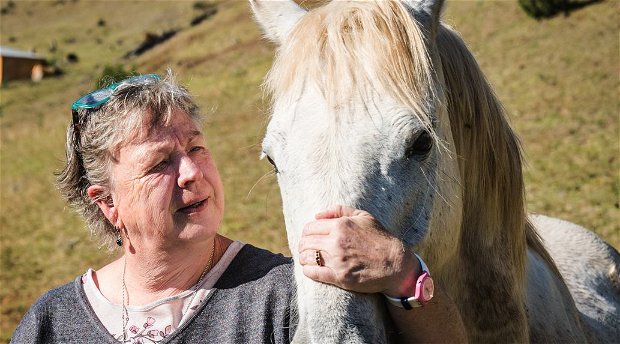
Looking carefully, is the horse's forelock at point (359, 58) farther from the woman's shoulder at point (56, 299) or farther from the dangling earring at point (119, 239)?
the woman's shoulder at point (56, 299)

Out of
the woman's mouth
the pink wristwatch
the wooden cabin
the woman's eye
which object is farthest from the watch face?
the wooden cabin

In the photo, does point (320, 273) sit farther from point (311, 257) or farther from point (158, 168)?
point (158, 168)

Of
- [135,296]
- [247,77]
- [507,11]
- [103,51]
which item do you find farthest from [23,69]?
[135,296]

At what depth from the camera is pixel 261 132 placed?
2471 millimetres

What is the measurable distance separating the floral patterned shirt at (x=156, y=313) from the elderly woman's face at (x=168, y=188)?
0.18 m

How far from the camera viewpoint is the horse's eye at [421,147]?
177 cm

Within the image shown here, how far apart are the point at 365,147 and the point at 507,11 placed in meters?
20.1

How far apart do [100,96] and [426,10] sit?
123 cm

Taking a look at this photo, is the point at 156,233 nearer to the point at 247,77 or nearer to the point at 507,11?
the point at 507,11

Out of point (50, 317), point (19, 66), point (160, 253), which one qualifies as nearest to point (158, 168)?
point (160, 253)

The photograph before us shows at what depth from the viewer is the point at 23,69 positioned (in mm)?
37031

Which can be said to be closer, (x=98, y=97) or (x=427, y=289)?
(x=427, y=289)

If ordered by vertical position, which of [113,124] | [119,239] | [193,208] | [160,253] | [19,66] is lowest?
[19,66]

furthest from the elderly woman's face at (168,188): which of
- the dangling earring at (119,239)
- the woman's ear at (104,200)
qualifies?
the dangling earring at (119,239)
